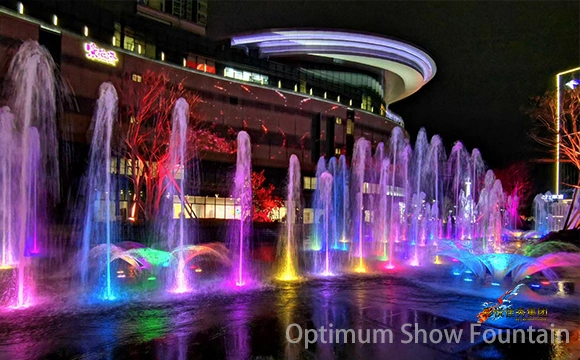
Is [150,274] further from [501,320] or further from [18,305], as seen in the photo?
[501,320]

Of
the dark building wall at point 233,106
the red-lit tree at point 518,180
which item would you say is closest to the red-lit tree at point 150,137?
the dark building wall at point 233,106

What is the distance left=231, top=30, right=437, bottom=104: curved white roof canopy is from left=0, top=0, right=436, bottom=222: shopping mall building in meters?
0.14

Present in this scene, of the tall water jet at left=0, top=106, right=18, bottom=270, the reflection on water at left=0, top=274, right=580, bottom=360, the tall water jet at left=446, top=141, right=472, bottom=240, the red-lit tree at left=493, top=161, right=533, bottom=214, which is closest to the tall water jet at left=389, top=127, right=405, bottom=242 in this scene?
the tall water jet at left=446, top=141, right=472, bottom=240

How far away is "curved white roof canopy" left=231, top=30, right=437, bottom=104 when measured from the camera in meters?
56.2

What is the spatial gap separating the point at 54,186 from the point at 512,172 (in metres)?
55.3

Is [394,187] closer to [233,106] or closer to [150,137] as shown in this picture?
[233,106]

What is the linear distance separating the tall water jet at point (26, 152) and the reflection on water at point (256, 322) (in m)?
2.23

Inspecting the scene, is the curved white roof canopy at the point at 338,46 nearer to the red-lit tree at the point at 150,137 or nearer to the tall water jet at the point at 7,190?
the red-lit tree at the point at 150,137

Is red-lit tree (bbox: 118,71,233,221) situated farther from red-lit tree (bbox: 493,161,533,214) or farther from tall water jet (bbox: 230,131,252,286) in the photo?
red-lit tree (bbox: 493,161,533,214)

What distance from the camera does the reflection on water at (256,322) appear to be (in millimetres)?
5324

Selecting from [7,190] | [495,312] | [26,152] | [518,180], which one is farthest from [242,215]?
[518,180]

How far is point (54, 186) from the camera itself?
27906 millimetres

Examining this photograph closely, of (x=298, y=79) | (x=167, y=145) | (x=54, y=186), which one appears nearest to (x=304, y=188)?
(x=298, y=79)

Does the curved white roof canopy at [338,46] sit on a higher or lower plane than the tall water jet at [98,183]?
higher
